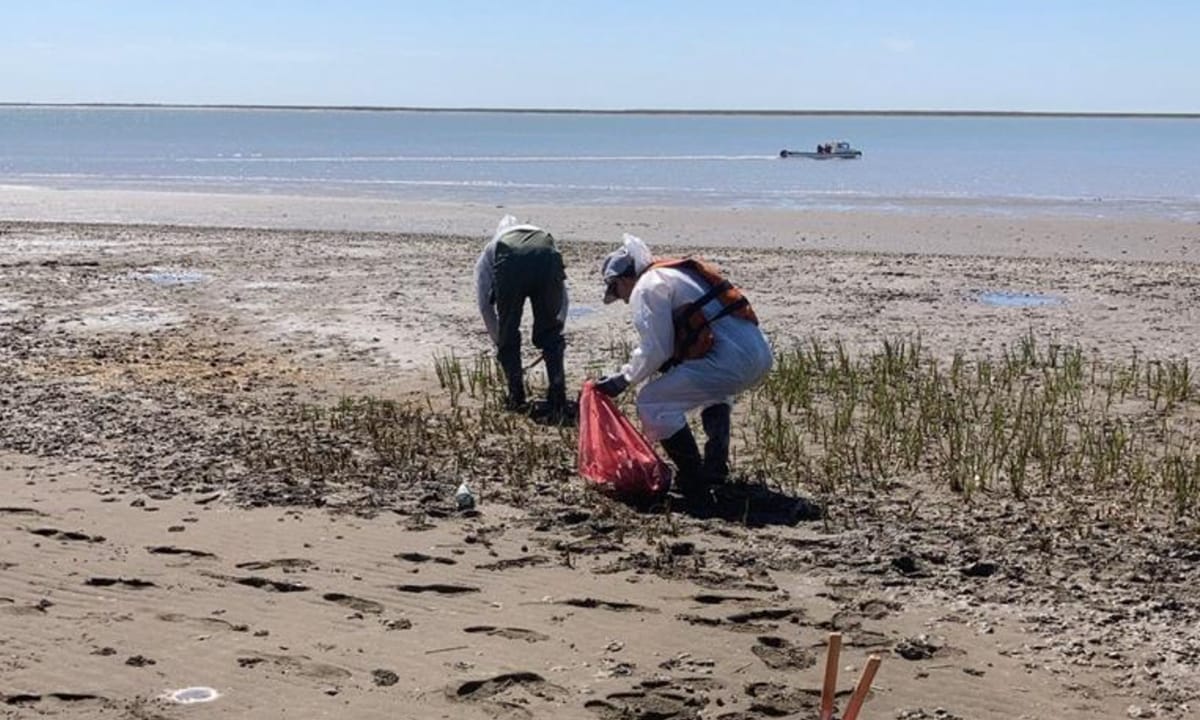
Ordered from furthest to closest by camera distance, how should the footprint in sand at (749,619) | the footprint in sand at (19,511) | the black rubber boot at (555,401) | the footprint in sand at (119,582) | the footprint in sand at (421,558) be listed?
the black rubber boot at (555,401) → the footprint in sand at (19,511) → the footprint in sand at (421,558) → the footprint in sand at (119,582) → the footprint in sand at (749,619)

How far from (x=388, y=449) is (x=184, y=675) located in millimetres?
3443

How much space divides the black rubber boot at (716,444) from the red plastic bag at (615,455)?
9.3 inches

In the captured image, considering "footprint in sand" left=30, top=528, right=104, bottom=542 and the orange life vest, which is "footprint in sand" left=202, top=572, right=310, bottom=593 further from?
the orange life vest

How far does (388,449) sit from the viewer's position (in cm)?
869

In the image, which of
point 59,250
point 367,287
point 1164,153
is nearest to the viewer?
point 367,287

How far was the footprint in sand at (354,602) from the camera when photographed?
607cm

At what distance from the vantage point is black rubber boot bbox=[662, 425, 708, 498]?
25.9 ft

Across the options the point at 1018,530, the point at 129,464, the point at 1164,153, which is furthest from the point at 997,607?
the point at 1164,153

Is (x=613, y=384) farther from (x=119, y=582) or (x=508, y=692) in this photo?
(x=508, y=692)

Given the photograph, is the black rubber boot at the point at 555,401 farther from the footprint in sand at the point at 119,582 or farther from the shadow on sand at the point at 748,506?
the footprint in sand at the point at 119,582

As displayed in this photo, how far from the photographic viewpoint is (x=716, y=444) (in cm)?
808

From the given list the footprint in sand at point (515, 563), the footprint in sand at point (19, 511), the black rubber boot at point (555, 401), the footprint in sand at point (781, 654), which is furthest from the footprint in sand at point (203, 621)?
the black rubber boot at point (555, 401)

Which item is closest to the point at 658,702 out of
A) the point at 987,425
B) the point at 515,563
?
A: the point at 515,563

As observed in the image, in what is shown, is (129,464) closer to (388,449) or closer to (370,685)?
(388,449)
